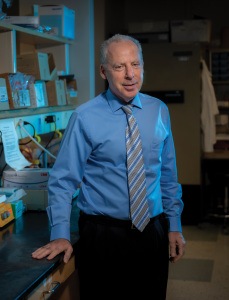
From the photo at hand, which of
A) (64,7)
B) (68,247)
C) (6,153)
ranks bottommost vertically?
(68,247)

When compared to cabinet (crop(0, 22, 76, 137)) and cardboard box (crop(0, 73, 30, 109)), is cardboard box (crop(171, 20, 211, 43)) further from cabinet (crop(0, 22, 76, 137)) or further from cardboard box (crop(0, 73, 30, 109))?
cardboard box (crop(0, 73, 30, 109))

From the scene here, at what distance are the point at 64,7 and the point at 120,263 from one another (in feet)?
6.24

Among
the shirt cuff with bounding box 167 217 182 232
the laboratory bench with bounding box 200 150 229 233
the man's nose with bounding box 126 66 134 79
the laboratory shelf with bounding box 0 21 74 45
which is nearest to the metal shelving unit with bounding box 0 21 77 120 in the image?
the laboratory shelf with bounding box 0 21 74 45

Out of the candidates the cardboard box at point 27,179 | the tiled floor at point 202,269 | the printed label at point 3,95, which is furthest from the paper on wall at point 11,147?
the tiled floor at point 202,269

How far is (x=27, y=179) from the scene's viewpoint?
6.18 ft

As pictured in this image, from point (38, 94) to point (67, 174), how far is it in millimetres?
1111

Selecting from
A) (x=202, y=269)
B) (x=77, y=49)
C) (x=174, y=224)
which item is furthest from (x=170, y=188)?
(x=202, y=269)

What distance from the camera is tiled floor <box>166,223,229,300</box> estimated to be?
262 centimetres

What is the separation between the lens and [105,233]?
133 cm

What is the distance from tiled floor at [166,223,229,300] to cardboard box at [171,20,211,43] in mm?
2179

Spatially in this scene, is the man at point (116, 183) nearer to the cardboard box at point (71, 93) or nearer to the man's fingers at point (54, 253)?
the man's fingers at point (54, 253)

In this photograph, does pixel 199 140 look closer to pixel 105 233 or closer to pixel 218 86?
pixel 218 86

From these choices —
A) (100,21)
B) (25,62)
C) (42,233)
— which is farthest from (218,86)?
(42,233)

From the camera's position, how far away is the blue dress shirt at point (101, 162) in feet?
4.23
